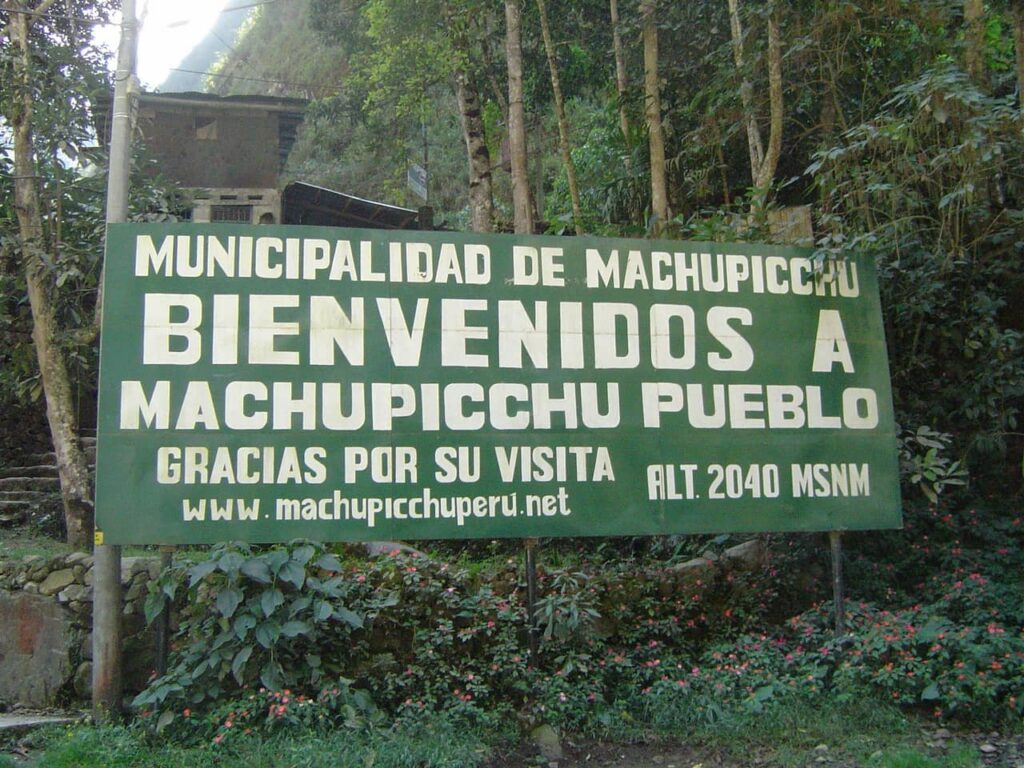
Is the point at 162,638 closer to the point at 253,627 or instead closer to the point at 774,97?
the point at 253,627

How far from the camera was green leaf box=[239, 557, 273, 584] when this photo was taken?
A: 6520mm

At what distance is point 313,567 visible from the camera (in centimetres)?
711

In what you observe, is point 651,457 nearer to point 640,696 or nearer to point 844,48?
point 640,696

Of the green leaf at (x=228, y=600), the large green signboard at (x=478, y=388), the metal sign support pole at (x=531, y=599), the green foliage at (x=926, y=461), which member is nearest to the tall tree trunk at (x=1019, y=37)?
the large green signboard at (x=478, y=388)

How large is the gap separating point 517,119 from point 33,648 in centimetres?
760

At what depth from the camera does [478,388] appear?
7234 millimetres

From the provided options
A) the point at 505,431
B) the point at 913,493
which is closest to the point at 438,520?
the point at 505,431

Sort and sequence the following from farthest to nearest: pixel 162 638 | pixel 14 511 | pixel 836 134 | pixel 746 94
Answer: pixel 14 511 < pixel 836 134 < pixel 746 94 < pixel 162 638

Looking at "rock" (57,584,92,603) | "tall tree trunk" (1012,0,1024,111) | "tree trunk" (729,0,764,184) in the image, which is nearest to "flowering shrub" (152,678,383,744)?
"rock" (57,584,92,603)

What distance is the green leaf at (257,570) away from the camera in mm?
6520

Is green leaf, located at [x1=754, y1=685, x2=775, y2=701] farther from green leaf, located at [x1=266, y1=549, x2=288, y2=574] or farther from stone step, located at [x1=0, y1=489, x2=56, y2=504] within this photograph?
stone step, located at [x1=0, y1=489, x2=56, y2=504]

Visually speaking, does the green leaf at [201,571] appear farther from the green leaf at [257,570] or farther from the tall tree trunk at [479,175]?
the tall tree trunk at [479,175]

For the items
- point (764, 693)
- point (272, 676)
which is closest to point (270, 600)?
point (272, 676)

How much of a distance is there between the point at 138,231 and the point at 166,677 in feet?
10.6
